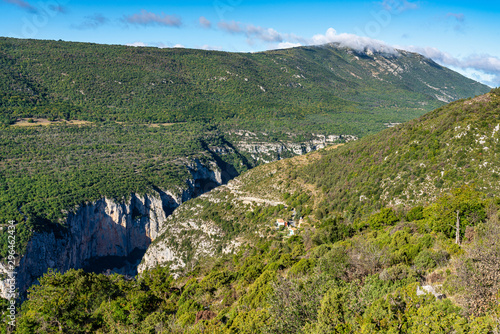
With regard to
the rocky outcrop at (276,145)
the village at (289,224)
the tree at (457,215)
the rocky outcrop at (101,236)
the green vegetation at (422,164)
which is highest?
the rocky outcrop at (276,145)

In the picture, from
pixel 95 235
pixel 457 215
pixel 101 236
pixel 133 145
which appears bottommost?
pixel 101 236

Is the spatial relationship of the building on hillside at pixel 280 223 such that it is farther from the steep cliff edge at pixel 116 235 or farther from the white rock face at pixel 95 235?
the white rock face at pixel 95 235

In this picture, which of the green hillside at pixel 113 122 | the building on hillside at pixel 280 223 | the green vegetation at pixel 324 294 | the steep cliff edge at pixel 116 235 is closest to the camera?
the green vegetation at pixel 324 294

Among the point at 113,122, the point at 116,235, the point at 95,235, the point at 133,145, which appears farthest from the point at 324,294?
the point at 113,122

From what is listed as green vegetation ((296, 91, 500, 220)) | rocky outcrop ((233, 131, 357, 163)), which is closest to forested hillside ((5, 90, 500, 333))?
green vegetation ((296, 91, 500, 220))

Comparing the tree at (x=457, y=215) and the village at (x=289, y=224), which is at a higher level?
the tree at (x=457, y=215)

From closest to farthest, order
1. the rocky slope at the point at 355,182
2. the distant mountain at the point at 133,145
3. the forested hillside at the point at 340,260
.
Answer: the forested hillside at the point at 340,260
the rocky slope at the point at 355,182
the distant mountain at the point at 133,145

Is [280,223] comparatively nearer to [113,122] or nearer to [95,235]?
[95,235]

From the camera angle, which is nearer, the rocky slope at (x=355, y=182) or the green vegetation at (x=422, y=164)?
the green vegetation at (x=422, y=164)

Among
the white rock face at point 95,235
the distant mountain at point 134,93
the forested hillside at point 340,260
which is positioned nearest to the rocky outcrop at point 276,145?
the distant mountain at point 134,93

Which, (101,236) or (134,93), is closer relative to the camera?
(101,236)

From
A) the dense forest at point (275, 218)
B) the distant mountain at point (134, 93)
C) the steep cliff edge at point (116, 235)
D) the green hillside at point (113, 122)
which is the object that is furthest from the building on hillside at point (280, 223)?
the distant mountain at point (134, 93)

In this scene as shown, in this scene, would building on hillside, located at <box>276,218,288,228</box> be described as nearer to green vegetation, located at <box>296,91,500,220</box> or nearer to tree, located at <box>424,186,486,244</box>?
green vegetation, located at <box>296,91,500,220</box>
